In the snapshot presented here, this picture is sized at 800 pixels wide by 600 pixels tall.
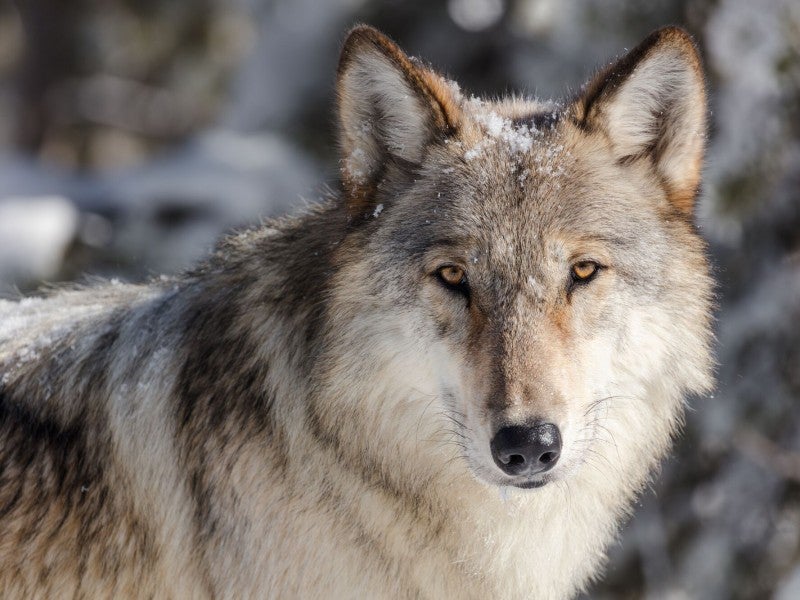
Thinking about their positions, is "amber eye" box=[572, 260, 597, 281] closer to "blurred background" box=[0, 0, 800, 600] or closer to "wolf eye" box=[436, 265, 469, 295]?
"wolf eye" box=[436, 265, 469, 295]

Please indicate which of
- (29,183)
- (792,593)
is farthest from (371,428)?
(29,183)

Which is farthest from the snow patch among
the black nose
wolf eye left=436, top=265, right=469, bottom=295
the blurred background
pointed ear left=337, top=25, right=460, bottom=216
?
the black nose

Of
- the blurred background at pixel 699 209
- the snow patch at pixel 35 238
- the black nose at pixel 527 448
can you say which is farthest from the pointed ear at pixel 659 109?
the snow patch at pixel 35 238

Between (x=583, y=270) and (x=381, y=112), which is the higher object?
(x=381, y=112)

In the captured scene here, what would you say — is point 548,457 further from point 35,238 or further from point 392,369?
point 35,238

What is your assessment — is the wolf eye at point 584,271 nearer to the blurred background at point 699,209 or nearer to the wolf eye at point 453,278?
the wolf eye at point 453,278

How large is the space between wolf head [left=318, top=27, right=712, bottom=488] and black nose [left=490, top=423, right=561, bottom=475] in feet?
0.09

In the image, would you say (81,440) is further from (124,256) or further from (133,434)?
(124,256)

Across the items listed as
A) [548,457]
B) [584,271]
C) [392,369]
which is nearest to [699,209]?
[584,271]

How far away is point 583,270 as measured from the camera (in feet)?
9.37

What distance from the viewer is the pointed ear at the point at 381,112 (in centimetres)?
288

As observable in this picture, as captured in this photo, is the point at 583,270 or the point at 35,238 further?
the point at 35,238

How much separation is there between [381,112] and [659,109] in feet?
2.89

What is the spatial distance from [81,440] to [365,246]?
3.49 feet
